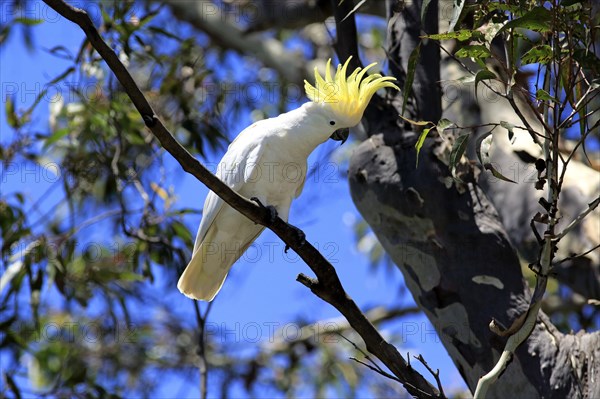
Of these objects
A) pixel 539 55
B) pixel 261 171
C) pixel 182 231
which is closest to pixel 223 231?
pixel 261 171

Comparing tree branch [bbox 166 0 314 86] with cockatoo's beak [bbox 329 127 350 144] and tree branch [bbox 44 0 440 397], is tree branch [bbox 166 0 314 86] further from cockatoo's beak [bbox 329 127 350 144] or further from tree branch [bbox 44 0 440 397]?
tree branch [bbox 44 0 440 397]

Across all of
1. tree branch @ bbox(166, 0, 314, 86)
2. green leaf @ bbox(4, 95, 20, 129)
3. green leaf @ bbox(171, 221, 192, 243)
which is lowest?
green leaf @ bbox(171, 221, 192, 243)

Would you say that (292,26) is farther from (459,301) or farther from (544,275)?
(544,275)

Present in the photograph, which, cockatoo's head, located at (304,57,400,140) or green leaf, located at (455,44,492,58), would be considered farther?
cockatoo's head, located at (304,57,400,140)

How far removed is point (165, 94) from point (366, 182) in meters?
1.76

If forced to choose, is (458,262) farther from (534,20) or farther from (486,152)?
(534,20)

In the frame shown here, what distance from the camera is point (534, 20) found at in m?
1.58

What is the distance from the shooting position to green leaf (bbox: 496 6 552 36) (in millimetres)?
1569

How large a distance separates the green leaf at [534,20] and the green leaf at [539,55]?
0.04 m

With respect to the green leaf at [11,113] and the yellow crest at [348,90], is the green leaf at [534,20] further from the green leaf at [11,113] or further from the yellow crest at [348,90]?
the green leaf at [11,113]

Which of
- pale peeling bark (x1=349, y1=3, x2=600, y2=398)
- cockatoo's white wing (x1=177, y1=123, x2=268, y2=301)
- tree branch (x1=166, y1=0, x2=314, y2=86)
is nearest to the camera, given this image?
pale peeling bark (x1=349, y1=3, x2=600, y2=398)

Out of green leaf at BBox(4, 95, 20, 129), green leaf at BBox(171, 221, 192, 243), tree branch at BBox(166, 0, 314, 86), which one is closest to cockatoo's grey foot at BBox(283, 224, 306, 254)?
green leaf at BBox(171, 221, 192, 243)

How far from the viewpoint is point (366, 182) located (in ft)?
7.64

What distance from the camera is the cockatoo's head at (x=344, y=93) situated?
2166 mm
